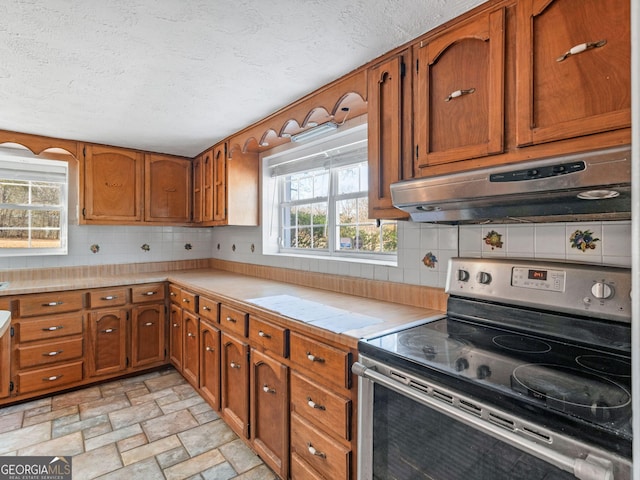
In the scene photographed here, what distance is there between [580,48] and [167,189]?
3.31m

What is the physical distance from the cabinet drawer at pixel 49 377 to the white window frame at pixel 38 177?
1018 mm

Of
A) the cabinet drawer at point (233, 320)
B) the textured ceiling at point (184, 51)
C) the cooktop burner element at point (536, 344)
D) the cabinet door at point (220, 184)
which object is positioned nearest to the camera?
the cooktop burner element at point (536, 344)

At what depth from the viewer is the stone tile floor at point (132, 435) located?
181 centimetres

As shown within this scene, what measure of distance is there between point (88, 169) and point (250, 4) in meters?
2.46

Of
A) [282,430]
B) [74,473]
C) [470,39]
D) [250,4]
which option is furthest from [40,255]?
[470,39]

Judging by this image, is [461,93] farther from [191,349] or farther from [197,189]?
[197,189]

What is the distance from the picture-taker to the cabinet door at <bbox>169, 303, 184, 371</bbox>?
2854 mm

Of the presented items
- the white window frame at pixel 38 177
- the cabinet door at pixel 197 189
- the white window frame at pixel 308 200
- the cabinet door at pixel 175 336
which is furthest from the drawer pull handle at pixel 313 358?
the white window frame at pixel 38 177

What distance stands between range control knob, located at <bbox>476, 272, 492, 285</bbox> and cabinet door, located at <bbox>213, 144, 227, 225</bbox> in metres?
2.16

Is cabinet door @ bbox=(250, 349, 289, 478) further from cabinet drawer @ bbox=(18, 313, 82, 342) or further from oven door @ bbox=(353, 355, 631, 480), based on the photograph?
cabinet drawer @ bbox=(18, 313, 82, 342)

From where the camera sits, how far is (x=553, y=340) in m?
1.21

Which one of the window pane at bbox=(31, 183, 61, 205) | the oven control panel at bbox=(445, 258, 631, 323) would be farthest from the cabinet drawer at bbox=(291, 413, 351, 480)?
the window pane at bbox=(31, 183, 61, 205)

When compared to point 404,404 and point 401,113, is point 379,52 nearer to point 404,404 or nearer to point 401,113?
point 401,113

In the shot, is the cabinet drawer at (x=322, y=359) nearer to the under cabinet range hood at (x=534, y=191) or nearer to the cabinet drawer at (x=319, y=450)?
the cabinet drawer at (x=319, y=450)
